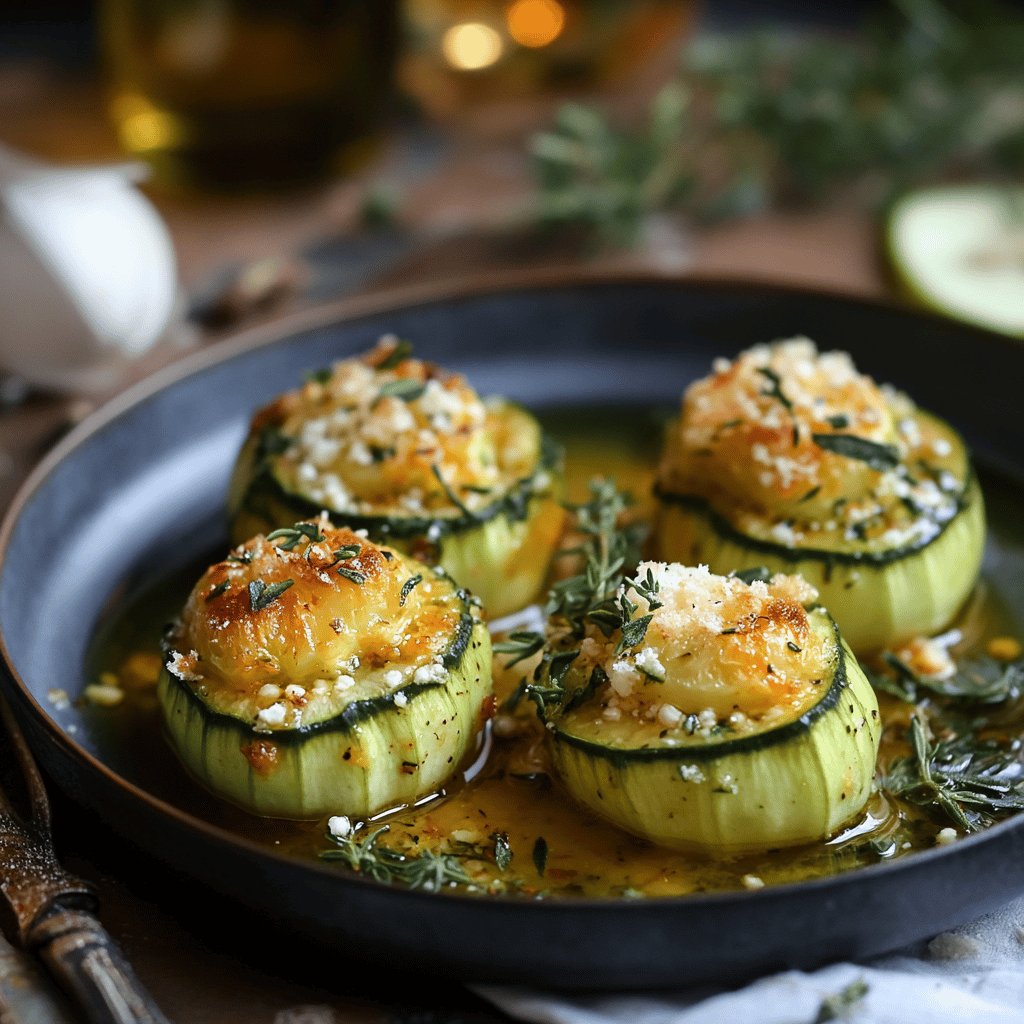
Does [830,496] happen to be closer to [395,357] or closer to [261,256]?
[395,357]

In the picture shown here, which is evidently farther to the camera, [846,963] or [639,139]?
[639,139]

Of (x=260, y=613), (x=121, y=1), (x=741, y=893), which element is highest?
(x=121, y=1)

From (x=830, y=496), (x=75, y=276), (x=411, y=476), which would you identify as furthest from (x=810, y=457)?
(x=75, y=276)

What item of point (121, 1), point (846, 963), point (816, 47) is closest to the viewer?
point (846, 963)

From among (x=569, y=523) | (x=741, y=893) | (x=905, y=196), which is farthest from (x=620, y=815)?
(x=905, y=196)

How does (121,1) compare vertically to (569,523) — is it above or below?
above

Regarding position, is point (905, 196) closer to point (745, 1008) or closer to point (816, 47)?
point (816, 47)

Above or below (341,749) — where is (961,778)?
below
